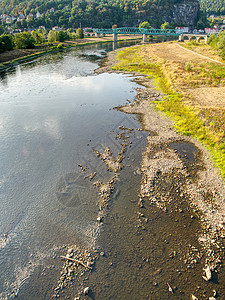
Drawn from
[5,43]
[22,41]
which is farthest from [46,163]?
[22,41]

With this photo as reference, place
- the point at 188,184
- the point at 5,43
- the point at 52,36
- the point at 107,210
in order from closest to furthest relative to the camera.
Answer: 1. the point at 107,210
2. the point at 188,184
3. the point at 5,43
4. the point at 52,36

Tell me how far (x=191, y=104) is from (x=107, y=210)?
29.1 meters

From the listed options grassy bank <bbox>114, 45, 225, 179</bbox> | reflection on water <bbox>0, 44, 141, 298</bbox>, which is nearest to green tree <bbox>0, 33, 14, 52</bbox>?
reflection on water <bbox>0, 44, 141, 298</bbox>

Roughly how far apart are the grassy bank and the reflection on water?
1009cm

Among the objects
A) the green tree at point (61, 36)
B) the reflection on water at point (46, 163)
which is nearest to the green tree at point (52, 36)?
the green tree at point (61, 36)

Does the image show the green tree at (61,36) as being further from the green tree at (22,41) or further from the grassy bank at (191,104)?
the grassy bank at (191,104)

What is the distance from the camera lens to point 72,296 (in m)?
12.7

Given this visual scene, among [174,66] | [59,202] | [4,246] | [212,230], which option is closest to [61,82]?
[174,66]

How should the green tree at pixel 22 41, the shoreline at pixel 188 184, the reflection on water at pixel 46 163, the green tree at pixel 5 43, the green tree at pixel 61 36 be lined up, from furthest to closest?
the green tree at pixel 61 36, the green tree at pixel 22 41, the green tree at pixel 5 43, the reflection on water at pixel 46 163, the shoreline at pixel 188 184

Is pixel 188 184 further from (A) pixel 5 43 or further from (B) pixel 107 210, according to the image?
(A) pixel 5 43

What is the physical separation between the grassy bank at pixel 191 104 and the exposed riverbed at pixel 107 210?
2.13m

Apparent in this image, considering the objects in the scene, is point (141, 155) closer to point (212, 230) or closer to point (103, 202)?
point (103, 202)

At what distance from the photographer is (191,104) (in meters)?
37.8

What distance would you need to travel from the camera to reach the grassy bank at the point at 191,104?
27766mm
